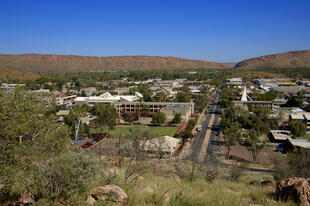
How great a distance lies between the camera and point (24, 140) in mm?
7379

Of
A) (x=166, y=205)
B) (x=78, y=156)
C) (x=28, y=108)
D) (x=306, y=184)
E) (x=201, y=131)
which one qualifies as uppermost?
(x=28, y=108)

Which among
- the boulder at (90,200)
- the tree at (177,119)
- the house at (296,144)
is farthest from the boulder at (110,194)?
the tree at (177,119)

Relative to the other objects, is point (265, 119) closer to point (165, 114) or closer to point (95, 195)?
point (165, 114)

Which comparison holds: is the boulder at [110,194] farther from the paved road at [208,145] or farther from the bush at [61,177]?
the paved road at [208,145]

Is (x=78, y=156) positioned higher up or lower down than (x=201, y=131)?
higher up

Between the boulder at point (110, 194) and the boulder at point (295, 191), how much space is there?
447 cm

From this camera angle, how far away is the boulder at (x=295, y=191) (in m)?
6.59

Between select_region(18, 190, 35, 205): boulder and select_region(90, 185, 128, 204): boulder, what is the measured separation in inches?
60.9

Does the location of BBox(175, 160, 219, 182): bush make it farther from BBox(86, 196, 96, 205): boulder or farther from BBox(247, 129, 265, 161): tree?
BBox(247, 129, 265, 161): tree

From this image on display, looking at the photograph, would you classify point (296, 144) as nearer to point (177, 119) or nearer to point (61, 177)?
point (177, 119)

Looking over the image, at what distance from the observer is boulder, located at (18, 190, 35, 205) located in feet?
20.9

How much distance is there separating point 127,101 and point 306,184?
51.0 meters

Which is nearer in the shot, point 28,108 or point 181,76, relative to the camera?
point 28,108

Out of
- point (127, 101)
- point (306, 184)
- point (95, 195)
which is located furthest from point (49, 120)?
point (127, 101)
